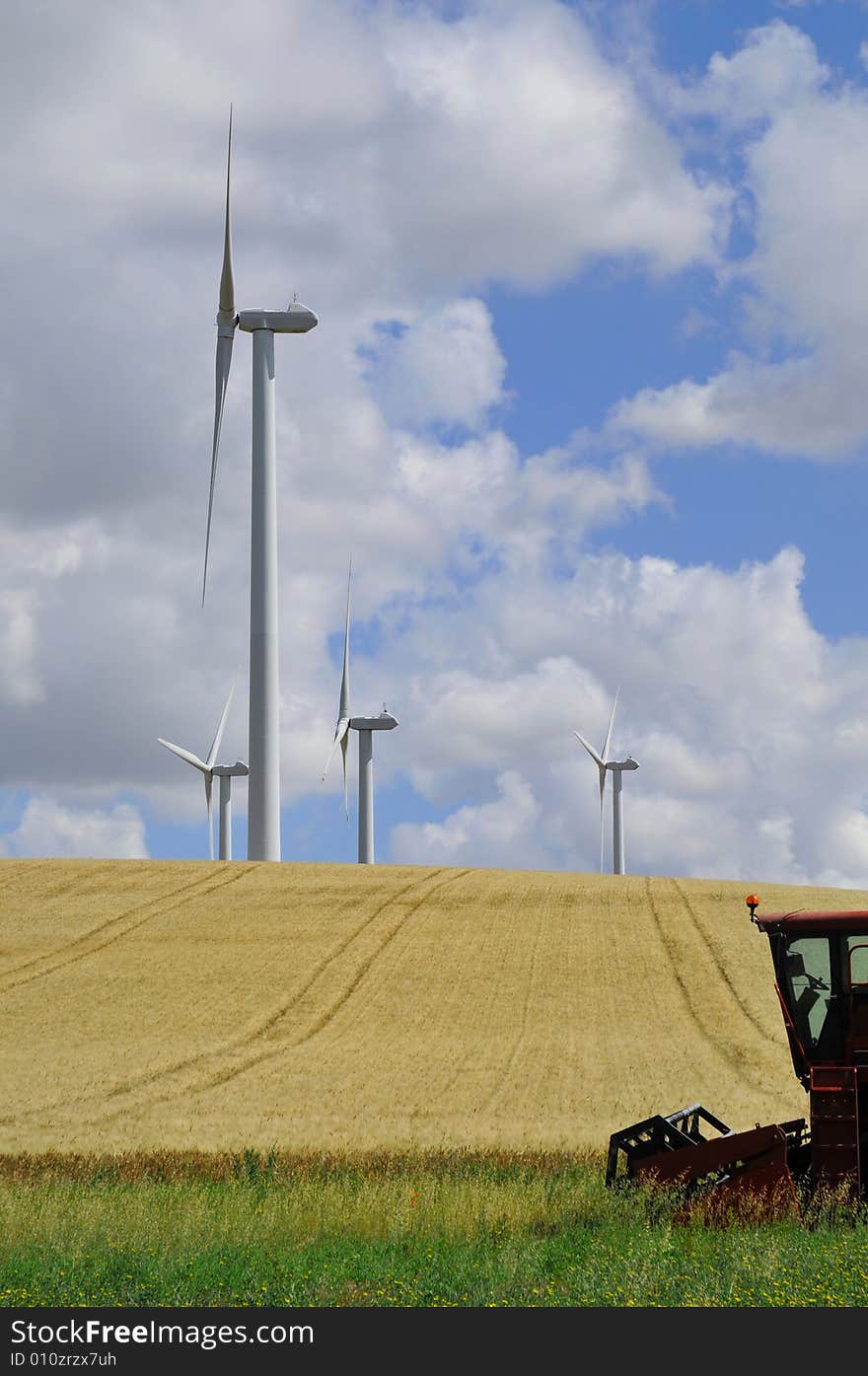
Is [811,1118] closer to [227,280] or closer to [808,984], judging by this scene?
[808,984]

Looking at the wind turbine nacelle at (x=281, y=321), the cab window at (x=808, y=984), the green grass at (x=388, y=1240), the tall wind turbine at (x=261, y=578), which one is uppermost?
the wind turbine nacelle at (x=281, y=321)

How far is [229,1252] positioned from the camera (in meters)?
13.0

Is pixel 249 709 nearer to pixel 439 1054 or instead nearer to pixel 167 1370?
pixel 439 1054

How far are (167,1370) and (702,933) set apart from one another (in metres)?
36.0

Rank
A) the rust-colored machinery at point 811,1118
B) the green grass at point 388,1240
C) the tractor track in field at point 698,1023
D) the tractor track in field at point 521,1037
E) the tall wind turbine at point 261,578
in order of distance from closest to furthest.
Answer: the green grass at point 388,1240 → the rust-colored machinery at point 811,1118 → the tractor track in field at point 521,1037 → the tractor track in field at point 698,1023 → the tall wind turbine at point 261,578

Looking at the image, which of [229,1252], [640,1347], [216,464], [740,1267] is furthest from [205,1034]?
[216,464]

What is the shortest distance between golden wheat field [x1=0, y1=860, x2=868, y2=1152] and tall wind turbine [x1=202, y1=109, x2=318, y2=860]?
2438 mm

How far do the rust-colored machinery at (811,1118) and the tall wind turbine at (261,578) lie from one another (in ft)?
130

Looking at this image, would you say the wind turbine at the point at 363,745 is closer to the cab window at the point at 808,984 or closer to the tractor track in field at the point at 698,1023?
the tractor track in field at the point at 698,1023

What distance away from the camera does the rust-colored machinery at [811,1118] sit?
15250 mm

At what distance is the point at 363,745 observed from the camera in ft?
251

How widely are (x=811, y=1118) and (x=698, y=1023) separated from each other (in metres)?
18.7

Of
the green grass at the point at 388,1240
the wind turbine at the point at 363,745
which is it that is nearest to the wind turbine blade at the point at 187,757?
the wind turbine at the point at 363,745

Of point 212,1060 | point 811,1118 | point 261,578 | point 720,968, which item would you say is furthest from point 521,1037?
point 261,578
